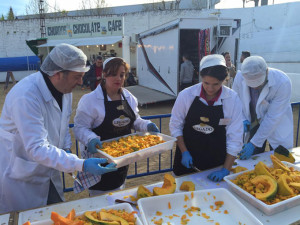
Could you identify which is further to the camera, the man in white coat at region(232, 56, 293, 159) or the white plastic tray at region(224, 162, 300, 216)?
the man in white coat at region(232, 56, 293, 159)

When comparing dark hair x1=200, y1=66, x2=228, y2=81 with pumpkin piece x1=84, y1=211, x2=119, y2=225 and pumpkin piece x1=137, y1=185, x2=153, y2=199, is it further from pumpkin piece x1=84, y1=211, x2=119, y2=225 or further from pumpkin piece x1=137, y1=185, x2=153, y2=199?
pumpkin piece x1=84, y1=211, x2=119, y2=225

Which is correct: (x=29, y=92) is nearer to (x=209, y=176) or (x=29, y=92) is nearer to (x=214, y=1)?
(x=209, y=176)

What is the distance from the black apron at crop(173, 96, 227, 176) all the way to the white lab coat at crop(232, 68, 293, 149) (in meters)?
0.61

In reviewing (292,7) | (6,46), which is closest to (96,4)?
(6,46)

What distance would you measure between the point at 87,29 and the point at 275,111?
17812 mm

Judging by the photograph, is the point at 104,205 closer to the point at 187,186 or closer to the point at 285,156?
the point at 187,186

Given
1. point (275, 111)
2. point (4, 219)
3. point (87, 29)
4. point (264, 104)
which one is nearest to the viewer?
point (4, 219)

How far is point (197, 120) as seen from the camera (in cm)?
243

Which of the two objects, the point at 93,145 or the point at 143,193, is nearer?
the point at 143,193

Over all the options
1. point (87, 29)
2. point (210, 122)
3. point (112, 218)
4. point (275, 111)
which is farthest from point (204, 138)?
point (87, 29)

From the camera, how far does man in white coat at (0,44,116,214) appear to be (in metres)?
1.73

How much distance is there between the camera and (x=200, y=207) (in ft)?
5.81

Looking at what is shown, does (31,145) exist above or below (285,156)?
above

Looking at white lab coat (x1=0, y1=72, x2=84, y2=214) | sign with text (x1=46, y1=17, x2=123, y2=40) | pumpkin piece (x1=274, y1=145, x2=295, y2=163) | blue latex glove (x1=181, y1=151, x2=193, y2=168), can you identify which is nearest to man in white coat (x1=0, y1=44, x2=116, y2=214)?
white lab coat (x1=0, y1=72, x2=84, y2=214)
